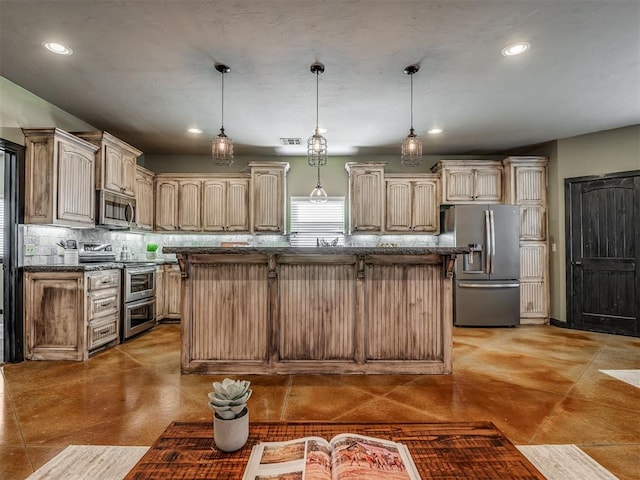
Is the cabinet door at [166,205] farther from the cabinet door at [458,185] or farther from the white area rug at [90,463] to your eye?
the cabinet door at [458,185]

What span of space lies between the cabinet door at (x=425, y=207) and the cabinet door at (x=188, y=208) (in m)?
3.80

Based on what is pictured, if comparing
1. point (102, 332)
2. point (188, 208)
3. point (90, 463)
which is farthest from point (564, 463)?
point (188, 208)

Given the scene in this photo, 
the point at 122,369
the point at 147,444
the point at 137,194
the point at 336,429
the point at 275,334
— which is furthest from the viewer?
the point at 137,194

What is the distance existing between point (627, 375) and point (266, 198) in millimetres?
5145

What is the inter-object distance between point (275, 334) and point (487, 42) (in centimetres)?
316

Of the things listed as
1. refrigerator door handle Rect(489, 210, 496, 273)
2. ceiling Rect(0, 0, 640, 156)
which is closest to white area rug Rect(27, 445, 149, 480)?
ceiling Rect(0, 0, 640, 156)

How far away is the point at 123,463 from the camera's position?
6.10 ft

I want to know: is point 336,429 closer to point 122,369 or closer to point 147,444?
point 147,444

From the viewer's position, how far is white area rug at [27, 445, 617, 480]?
1.76 meters

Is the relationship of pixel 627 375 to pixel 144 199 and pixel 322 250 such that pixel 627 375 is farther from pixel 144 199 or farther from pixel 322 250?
pixel 144 199

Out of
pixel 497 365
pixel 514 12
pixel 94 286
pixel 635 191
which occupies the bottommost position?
pixel 497 365

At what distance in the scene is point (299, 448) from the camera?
3.91 feet

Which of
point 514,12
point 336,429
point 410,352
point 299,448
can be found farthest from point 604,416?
point 514,12

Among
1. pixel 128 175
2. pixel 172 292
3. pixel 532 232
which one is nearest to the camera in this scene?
pixel 128 175
